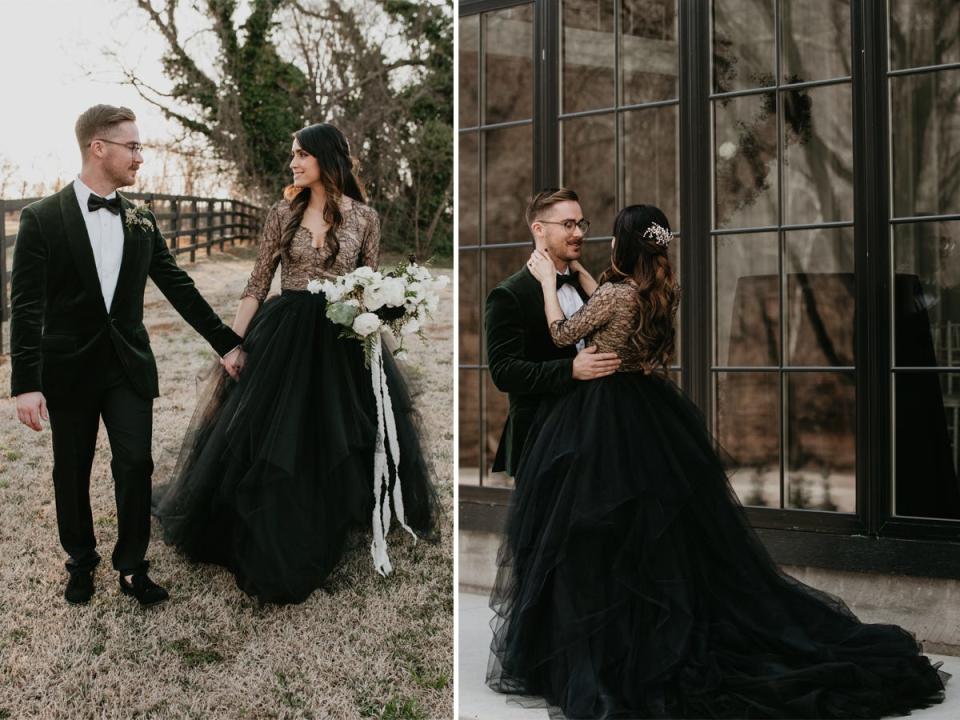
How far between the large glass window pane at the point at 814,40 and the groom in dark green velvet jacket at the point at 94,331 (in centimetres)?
257

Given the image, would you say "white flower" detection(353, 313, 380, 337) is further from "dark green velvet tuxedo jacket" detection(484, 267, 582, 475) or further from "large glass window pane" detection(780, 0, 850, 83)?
"large glass window pane" detection(780, 0, 850, 83)

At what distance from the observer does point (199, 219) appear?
348 centimetres

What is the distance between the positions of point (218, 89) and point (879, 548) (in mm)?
2935

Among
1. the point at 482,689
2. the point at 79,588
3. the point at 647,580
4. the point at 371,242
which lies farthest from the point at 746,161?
the point at 79,588

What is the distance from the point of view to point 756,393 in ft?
14.8

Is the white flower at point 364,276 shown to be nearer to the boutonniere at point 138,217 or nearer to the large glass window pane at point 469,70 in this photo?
the boutonniere at point 138,217

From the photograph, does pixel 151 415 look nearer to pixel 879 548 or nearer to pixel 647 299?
pixel 647 299

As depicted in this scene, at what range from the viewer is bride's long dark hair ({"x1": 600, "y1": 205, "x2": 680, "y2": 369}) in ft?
11.5

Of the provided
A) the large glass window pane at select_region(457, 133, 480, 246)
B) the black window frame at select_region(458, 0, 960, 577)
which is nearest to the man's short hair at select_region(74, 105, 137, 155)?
the large glass window pane at select_region(457, 133, 480, 246)

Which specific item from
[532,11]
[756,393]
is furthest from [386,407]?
[532,11]

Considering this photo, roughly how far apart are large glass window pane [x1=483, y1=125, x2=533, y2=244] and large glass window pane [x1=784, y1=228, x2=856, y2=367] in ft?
4.32

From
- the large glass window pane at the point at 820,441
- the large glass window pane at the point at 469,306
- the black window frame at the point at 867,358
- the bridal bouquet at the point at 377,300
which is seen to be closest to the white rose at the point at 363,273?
the bridal bouquet at the point at 377,300

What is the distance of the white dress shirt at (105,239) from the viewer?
3295 millimetres

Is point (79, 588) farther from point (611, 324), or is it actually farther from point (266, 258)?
point (611, 324)
